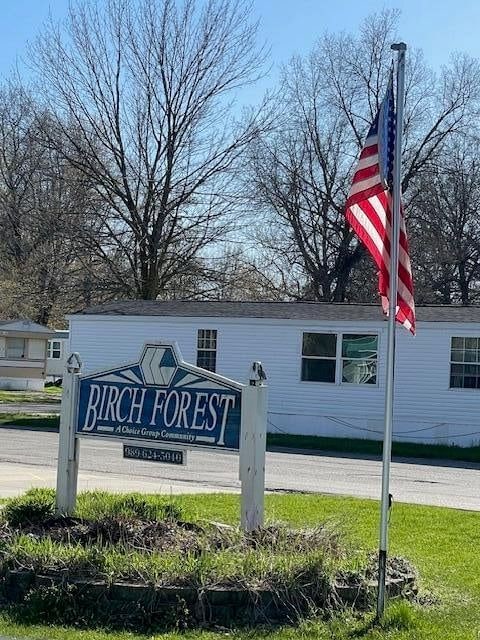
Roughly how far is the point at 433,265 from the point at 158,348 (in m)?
35.2

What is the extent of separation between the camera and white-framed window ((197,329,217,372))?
94.1ft

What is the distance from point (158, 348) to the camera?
8.57 metres

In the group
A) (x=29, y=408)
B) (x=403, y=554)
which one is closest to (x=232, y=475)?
(x=403, y=554)

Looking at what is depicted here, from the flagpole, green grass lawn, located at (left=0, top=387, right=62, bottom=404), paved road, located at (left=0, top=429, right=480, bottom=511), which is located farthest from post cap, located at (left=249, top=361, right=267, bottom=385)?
green grass lawn, located at (left=0, top=387, right=62, bottom=404)

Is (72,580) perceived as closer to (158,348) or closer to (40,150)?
(158,348)

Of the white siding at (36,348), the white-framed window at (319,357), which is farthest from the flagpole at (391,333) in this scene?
the white siding at (36,348)

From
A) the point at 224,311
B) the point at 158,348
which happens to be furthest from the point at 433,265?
A: the point at 158,348

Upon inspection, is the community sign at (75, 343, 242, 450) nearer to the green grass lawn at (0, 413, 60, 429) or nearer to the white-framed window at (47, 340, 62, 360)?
the green grass lawn at (0, 413, 60, 429)

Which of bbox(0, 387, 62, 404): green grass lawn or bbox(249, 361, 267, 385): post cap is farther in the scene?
bbox(0, 387, 62, 404): green grass lawn

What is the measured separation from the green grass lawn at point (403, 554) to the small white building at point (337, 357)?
13028 mm

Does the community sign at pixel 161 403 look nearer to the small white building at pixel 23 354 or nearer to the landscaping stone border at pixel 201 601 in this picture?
the landscaping stone border at pixel 201 601

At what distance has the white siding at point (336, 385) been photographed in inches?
1018

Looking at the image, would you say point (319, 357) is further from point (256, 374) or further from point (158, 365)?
point (256, 374)

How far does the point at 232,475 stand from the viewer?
16797mm
